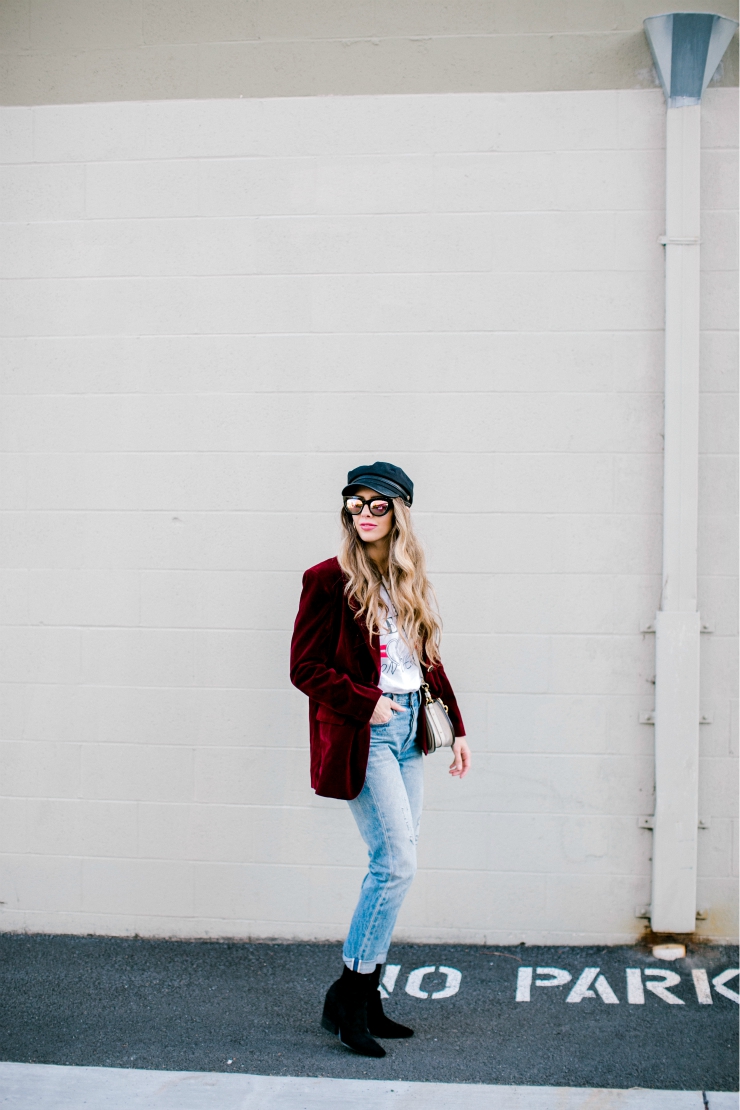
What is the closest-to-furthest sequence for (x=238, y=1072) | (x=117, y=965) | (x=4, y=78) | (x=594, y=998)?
(x=238, y=1072) < (x=594, y=998) < (x=117, y=965) < (x=4, y=78)

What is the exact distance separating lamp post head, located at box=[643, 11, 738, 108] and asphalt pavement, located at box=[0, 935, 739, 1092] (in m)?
3.54

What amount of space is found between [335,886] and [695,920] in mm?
1519

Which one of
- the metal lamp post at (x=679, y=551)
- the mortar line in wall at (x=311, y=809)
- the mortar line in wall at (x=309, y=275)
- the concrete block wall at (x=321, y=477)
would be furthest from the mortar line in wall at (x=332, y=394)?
the mortar line in wall at (x=311, y=809)

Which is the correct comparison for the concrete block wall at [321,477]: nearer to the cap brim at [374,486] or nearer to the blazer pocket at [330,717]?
the cap brim at [374,486]

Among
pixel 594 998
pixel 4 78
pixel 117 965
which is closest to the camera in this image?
pixel 594 998

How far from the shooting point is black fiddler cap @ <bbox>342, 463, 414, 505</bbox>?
10.1ft

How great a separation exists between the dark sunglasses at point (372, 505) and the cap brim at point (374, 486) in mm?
22

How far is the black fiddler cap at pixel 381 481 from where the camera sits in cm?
307

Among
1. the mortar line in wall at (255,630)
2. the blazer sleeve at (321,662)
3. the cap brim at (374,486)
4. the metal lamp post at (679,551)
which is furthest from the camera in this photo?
the mortar line in wall at (255,630)

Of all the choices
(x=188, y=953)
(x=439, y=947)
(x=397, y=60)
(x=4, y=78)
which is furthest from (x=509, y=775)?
(x=4, y=78)

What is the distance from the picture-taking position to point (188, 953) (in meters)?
3.95

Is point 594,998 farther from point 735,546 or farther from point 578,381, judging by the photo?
point 578,381

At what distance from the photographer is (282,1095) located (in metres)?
2.88

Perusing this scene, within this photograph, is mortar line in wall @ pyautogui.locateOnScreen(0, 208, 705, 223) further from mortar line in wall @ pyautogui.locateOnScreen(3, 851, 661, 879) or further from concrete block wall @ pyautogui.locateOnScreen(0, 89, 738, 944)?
mortar line in wall @ pyautogui.locateOnScreen(3, 851, 661, 879)
